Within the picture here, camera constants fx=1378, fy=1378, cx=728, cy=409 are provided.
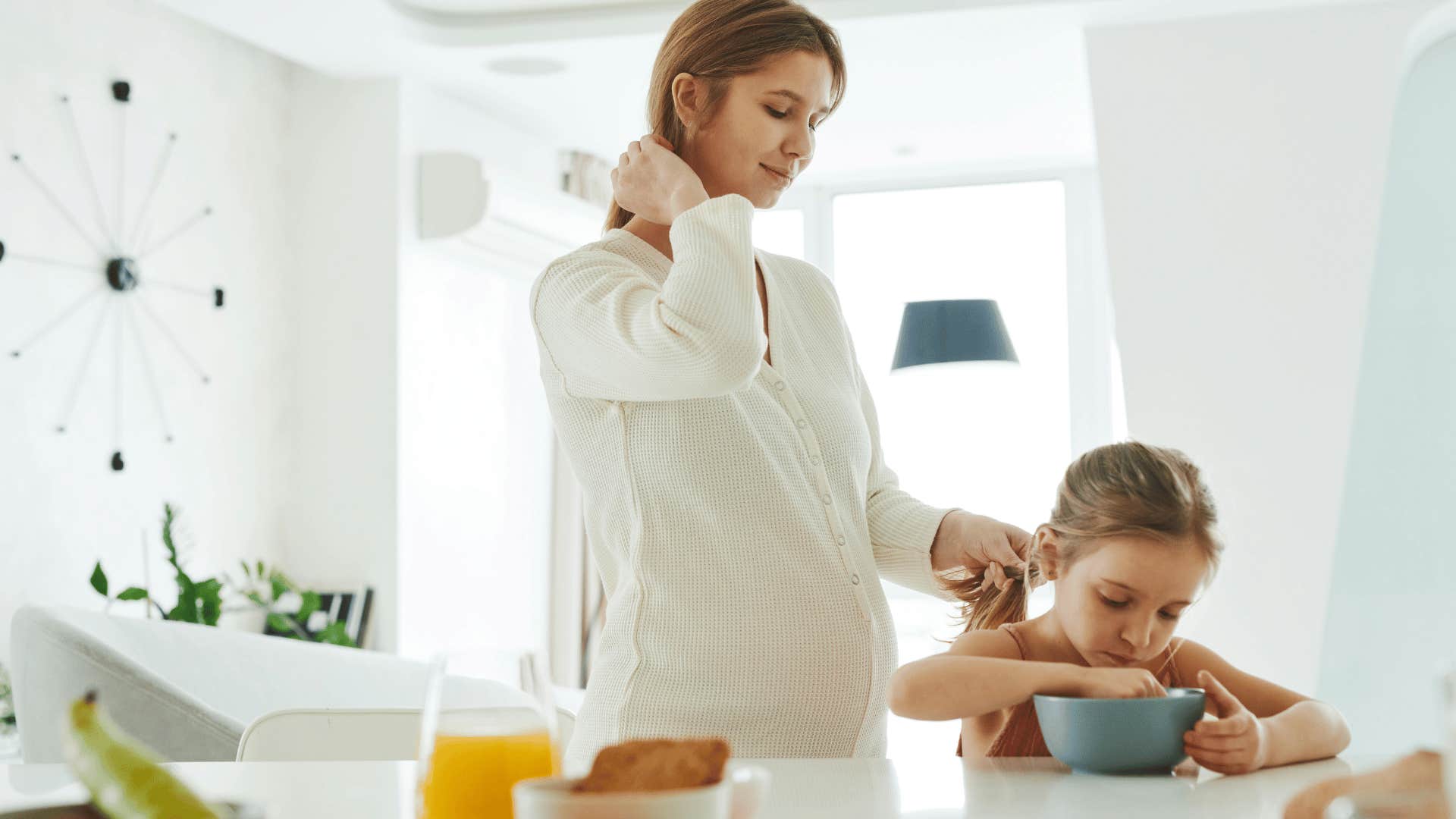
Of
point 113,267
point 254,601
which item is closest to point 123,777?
point 113,267

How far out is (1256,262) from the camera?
13.0 feet

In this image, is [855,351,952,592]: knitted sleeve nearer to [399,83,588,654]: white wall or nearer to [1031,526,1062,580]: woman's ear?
[1031,526,1062,580]: woman's ear

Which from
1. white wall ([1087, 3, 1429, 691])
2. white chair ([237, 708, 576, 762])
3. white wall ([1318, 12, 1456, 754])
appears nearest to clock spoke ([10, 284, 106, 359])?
white chair ([237, 708, 576, 762])

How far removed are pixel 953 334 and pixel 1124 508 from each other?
3574 millimetres

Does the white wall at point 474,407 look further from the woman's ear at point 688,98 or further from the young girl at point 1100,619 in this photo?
the young girl at point 1100,619

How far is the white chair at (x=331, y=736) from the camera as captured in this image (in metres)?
1.48

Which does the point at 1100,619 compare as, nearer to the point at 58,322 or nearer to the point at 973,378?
the point at 58,322

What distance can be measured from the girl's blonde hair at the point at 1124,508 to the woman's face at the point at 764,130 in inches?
16.4

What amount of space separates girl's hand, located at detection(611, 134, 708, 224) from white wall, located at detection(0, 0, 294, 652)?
2.48 metres

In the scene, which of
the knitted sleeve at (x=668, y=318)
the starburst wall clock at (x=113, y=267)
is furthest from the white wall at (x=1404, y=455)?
the starburst wall clock at (x=113, y=267)

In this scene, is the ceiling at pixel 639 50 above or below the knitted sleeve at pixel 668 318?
above

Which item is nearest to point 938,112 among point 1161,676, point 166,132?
point 166,132

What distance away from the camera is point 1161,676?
1.34 metres

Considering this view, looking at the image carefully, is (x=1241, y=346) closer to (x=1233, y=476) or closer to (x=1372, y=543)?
(x=1233, y=476)
